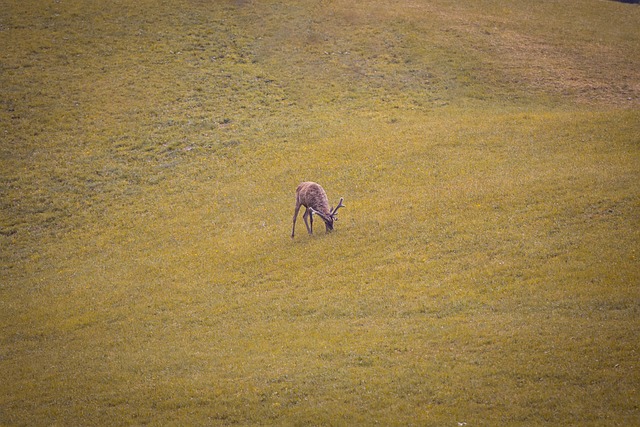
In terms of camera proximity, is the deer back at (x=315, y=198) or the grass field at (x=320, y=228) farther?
the deer back at (x=315, y=198)

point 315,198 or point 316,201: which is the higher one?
point 315,198

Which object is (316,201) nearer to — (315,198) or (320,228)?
(315,198)

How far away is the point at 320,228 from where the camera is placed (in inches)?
1180

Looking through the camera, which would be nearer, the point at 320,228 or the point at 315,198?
the point at 315,198

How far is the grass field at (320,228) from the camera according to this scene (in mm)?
17812

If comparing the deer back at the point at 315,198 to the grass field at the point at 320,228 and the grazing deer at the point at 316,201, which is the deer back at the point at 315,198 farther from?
the grass field at the point at 320,228

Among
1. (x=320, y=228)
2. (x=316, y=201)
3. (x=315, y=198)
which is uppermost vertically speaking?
(x=315, y=198)

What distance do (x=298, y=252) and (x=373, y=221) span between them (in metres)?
4.51

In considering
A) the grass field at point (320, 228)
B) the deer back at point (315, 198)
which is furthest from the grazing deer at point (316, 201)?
the grass field at point (320, 228)

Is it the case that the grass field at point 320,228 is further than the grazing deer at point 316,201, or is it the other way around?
the grazing deer at point 316,201

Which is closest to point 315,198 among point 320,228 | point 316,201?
point 316,201

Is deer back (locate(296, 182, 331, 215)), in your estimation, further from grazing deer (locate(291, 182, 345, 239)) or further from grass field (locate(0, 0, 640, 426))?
grass field (locate(0, 0, 640, 426))

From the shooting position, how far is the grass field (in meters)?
17.8

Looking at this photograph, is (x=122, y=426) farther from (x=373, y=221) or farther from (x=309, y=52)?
(x=309, y=52)
